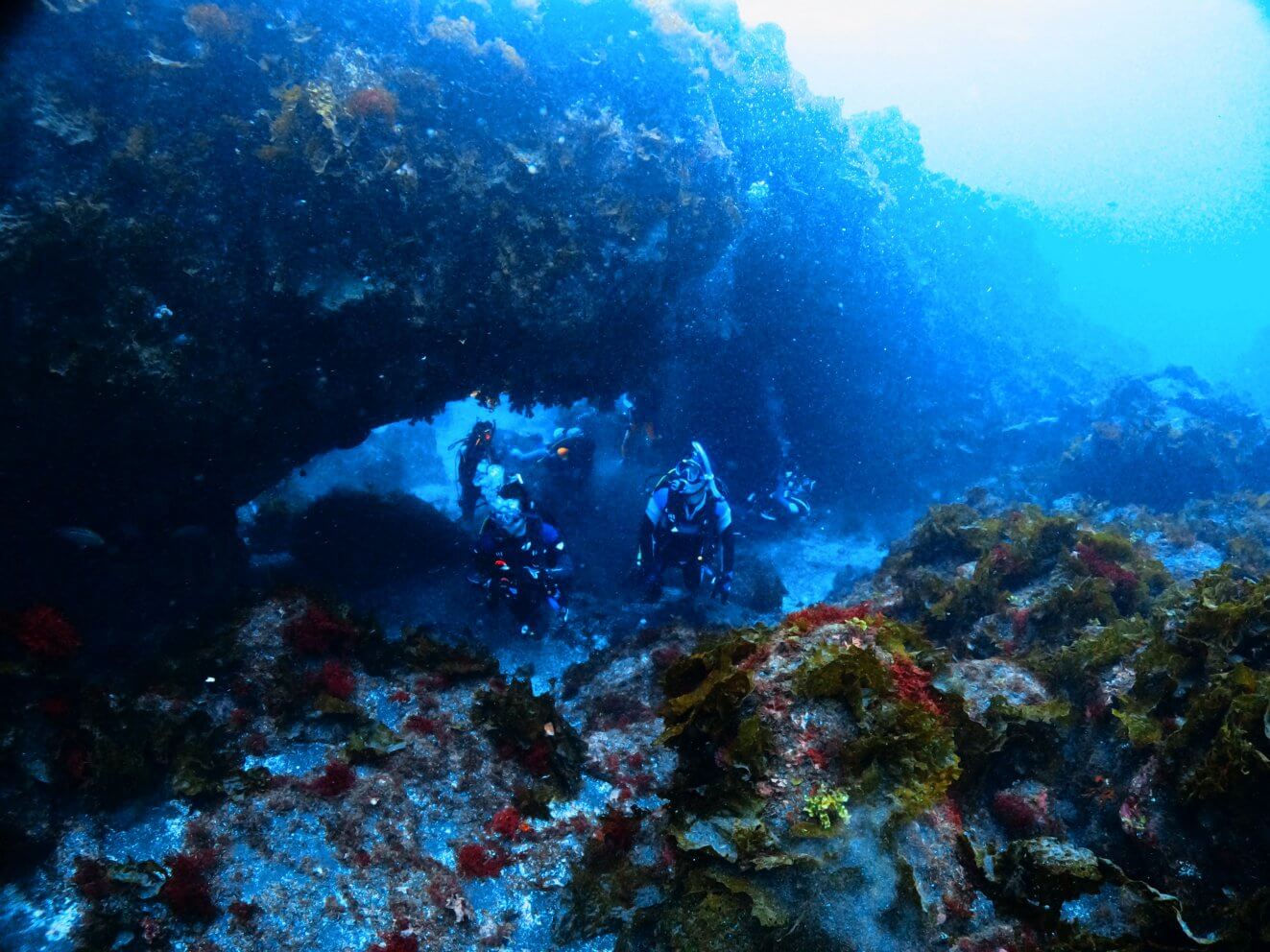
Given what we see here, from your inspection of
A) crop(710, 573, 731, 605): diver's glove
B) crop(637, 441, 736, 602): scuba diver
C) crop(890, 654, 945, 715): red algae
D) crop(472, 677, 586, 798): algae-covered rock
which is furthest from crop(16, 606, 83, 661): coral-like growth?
crop(710, 573, 731, 605): diver's glove

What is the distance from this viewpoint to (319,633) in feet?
17.8

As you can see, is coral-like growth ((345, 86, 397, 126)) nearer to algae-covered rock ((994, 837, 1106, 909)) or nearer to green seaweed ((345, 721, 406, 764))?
green seaweed ((345, 721, 406, 764))

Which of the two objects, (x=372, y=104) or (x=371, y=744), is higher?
(x=372, y=104)

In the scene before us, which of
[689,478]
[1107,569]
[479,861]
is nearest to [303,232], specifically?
[689,478]

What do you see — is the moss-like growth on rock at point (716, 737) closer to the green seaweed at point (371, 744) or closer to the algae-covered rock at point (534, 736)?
the algae-covered rock at point (534, 736)

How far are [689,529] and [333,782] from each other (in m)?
5.83

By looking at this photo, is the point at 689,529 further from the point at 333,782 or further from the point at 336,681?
the point at 333,782

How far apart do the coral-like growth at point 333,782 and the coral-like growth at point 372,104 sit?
6.88m

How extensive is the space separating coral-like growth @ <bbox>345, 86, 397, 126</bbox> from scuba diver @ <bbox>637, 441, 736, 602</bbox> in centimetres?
580

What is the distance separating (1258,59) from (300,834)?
79.7m

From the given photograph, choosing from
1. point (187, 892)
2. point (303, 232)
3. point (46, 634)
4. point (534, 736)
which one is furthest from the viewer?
point (303, 232)

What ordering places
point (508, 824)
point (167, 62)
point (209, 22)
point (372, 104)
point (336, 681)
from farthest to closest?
point (372, 104), point (209, 22), point (167, 62), point (336, 681), point (508, 824)

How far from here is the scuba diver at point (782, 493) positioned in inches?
529

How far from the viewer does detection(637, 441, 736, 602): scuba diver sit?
28.1 ft
